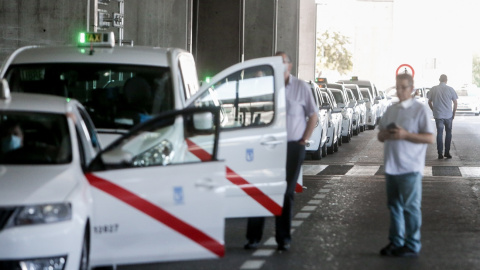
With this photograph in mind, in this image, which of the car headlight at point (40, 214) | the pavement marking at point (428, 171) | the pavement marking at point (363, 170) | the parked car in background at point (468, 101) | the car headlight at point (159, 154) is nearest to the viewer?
the car headlight at point (40, 214)

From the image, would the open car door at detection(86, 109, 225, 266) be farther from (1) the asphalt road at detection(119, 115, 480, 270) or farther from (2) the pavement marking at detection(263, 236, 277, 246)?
(2) the pavement marking at detection(263, 236, 277, 246)

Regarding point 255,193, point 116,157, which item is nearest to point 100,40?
point 255,193

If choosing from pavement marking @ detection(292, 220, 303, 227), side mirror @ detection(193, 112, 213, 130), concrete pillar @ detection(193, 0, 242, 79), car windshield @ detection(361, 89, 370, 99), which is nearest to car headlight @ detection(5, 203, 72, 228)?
side mirror @ detection(193, 112, 213, 130)

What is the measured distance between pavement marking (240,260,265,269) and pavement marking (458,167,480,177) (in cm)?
1098

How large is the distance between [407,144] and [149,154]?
2638mm

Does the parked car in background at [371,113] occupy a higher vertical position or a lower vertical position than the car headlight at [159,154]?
lower

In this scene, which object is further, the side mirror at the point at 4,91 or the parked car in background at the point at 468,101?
the parked car in background at the point at 468,101

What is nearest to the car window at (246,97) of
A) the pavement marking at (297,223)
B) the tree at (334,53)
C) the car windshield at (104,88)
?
the car windshield at (104,88)

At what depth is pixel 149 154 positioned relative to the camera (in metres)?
9.16

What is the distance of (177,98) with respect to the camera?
11.2m

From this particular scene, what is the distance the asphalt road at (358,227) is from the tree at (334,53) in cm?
8620

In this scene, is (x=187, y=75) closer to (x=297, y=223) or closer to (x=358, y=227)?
(x=297, y=223)

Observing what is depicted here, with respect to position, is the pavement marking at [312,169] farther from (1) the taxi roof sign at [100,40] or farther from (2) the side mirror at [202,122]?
(2) the side mirror at [202,122]

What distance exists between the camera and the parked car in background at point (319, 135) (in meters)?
24.0
